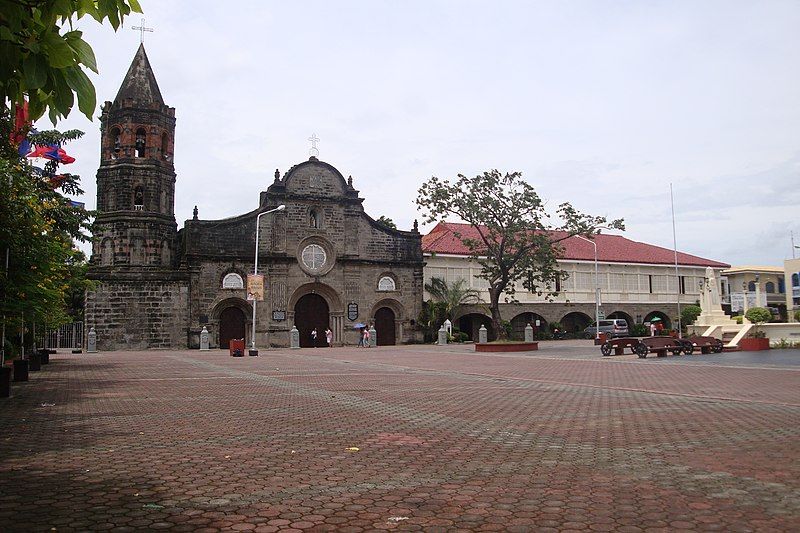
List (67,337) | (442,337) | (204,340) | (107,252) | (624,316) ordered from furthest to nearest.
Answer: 1. (624,316)
2. (67,337)
3. (442,337)
4. (107,252)
5. (204,340)

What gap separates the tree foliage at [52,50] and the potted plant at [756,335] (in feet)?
103

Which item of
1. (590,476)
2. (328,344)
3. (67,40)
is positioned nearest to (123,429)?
(590,476)

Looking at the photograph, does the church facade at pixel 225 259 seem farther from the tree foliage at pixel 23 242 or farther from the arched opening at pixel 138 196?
the tree foliage at pixel 23 242

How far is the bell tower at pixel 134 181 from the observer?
40.8m

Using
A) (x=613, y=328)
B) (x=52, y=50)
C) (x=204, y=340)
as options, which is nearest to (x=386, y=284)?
(x=204, y=340)

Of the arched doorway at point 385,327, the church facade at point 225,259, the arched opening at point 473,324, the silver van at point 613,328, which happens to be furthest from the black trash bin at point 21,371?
the silver van at point 613,328

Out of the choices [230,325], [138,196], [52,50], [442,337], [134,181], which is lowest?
[442,337]

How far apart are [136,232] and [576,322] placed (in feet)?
108

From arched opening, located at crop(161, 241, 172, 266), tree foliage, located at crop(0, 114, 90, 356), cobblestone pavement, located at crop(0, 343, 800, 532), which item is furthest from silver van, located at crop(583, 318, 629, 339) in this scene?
tree foliage, located at crop(0, 114, 90, 356)

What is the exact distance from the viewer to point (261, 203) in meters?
45.2

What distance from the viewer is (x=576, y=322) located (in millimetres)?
54469

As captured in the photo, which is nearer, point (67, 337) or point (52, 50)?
point (52, 50)

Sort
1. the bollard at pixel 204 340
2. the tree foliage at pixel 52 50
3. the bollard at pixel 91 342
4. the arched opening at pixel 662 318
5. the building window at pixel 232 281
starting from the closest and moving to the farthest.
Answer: the tree foliage at pixel 52 50, the bollard at pixel 91 342, the bollard at pixel 204 340, the building window at pixel 232 281, the arched opening at pixel 662 318

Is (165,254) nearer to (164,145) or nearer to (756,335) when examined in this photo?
(164,145)
